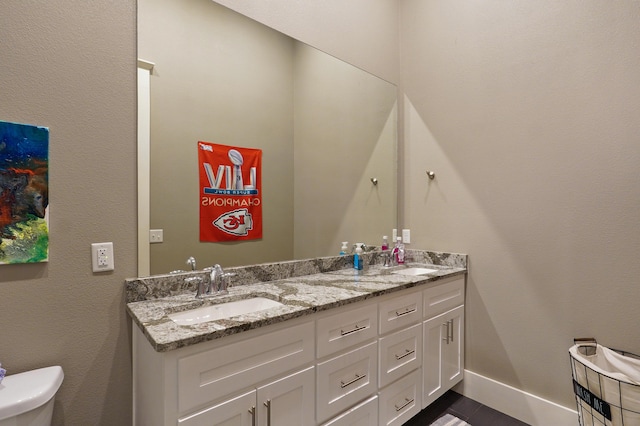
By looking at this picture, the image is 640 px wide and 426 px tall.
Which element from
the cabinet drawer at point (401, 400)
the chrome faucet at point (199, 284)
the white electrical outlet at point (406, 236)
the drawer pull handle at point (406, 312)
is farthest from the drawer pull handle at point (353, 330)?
the white electrical outlet at point (406, 236)

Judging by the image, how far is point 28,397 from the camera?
3.29 feet

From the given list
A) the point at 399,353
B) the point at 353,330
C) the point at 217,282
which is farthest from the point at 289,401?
the point at 399,353

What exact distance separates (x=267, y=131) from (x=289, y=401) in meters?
1.37

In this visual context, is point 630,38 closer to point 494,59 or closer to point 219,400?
point 494,59

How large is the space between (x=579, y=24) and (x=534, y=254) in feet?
4.27

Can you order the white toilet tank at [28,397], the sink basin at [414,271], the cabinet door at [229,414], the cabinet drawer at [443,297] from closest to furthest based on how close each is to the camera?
the white toilet tank at [28,397] < the cabinet door at [229,414] < the cabinet drawer at [443,297] < the sink basin at [414,271]

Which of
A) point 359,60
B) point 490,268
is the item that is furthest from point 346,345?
point 359,60

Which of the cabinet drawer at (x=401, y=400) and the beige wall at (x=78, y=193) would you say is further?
the cabinet drawer at (x=401, y=400)

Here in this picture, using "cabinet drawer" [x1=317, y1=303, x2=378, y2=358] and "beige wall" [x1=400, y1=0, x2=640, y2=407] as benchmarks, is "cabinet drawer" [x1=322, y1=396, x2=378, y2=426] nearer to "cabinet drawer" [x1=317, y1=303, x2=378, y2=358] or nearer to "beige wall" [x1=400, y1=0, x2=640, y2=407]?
"cabinet drawer" [x1=317, y1=303, x2=378, y2=358]

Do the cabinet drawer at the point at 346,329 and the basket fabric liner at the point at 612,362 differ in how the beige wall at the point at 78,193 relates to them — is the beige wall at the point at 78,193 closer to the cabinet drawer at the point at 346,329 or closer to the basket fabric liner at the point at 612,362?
the cabinet drawer at the point at 346,329

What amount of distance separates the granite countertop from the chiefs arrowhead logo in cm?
21

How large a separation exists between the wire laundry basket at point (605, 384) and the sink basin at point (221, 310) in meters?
1.48

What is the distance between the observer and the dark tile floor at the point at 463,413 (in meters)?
2.01

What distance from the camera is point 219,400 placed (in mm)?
1120
